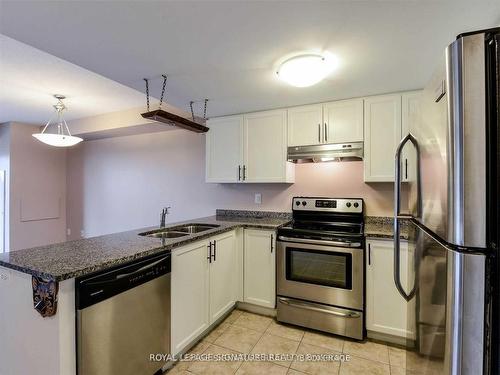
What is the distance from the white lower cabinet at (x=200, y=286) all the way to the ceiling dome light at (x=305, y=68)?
1.47 metres

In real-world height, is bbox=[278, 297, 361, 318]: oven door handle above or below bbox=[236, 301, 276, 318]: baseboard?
above

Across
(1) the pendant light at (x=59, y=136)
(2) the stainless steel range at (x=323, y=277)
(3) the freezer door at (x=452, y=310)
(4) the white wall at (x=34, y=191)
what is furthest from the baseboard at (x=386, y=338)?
(4) the white wall at (x=34, y=191)

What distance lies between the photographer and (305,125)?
271cm

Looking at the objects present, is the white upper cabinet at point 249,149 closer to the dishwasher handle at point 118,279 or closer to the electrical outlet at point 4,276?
the dishwasher handle at point 118,279

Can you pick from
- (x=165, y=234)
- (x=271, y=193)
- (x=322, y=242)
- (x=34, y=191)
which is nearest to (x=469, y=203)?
(x=322, y=242)

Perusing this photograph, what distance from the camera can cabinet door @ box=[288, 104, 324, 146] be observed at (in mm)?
2650

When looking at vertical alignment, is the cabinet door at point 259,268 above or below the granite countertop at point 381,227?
below

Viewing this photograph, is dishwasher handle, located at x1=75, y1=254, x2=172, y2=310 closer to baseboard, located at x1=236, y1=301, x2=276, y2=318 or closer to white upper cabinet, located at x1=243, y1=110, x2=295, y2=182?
baseboard, located at x1=236, y1=301, x2=276, y2=318

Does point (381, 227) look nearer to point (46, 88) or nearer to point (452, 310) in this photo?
point (452, 310)

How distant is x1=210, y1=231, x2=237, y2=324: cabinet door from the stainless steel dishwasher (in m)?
0.57

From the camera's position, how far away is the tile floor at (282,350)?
6.18 ft

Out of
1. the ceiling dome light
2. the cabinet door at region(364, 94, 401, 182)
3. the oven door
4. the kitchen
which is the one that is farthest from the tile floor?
the ceiling dome light

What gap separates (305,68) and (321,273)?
1.72 meters

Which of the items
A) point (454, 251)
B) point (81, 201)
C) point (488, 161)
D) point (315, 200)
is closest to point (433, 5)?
point (488, 161)
